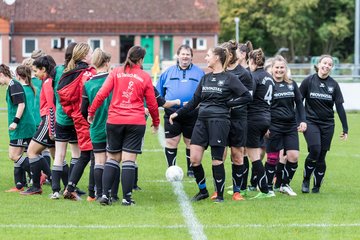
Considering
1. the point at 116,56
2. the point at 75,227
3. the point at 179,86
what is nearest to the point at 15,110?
the point at 179,86

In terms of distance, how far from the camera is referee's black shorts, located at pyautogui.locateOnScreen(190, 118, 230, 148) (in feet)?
36.9

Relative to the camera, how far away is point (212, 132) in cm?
1128

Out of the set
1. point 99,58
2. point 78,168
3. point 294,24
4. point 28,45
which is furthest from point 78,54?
point 28,45

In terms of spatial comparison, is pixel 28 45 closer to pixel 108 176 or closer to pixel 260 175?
pixel 260 175

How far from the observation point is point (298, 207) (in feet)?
Result: 36.6

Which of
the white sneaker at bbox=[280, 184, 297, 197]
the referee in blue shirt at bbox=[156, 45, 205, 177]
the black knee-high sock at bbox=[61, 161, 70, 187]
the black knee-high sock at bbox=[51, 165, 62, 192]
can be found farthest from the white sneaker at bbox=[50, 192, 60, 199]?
the white sneaker at bbox=[280, 184, 297, 197]

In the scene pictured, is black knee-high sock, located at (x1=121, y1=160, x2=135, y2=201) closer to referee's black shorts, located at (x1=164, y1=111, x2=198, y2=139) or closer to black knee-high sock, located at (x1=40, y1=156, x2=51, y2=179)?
black knee-high sock, located at (x1=40, y1=156, x2=51, y2=179)

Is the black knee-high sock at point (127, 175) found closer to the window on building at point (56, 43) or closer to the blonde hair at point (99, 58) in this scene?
the blonde hair at point (99, 58)

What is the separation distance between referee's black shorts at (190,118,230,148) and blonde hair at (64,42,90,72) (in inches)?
63.9

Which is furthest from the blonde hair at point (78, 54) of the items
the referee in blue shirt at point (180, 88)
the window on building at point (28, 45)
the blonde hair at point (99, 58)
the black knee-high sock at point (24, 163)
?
the window on building at point (28, 45)

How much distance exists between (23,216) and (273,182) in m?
4.24

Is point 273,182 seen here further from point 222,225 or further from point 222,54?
point 222,225

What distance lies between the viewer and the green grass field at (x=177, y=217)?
939cm

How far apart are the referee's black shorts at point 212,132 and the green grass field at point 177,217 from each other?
2.43ft
